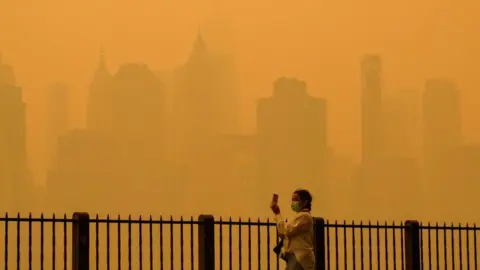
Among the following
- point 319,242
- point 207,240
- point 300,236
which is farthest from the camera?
point 319,242

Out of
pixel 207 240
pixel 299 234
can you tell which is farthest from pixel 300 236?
pixel 207 240

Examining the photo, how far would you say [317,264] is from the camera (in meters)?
15.7

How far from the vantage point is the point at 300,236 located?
11.6 m

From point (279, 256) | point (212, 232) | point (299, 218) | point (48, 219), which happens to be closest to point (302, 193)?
point (299, 218)

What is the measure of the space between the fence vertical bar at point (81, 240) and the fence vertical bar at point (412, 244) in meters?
6.11

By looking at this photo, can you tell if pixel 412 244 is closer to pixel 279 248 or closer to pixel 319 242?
pixel 319 242

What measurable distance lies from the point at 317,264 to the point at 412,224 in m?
2.42

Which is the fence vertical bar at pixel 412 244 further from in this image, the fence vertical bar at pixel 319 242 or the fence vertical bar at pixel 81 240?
the fence vertical bar at pixel 81 240

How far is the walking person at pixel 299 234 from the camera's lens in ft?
37.6

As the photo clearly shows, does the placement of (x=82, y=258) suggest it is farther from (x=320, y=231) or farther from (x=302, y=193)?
(x=302, y=193)

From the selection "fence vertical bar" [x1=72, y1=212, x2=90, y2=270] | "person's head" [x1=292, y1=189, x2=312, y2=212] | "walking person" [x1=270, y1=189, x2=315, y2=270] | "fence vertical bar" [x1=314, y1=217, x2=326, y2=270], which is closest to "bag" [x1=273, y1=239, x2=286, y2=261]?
"walking person" [x1=270, y1=189, x2=315, y2=270]

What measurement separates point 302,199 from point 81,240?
4956 millimetres

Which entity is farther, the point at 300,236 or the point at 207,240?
the point at 207,240

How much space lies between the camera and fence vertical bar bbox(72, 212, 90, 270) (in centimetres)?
1486
